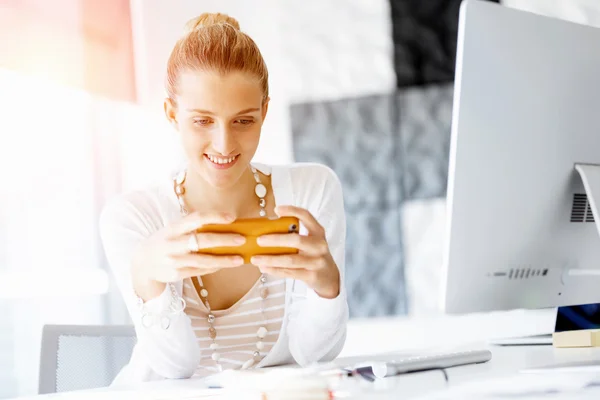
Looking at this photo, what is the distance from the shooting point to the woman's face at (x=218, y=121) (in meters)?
1.54

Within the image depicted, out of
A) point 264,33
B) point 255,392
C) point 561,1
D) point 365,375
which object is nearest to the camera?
point 255,392

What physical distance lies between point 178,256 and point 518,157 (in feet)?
1.98

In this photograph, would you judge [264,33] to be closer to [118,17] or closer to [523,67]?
[118,17]

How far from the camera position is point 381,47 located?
10.2 feet

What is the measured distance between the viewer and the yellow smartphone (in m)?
1.15

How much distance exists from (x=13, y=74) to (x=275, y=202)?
1.34m

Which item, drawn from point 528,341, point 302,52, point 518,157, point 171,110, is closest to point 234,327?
point 171,110

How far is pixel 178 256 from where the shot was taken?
1208 mm

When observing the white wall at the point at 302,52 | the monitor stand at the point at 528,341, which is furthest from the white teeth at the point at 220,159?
the white wall at the point at 302,52

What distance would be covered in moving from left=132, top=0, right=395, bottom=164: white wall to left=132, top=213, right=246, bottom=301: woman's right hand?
183 cm

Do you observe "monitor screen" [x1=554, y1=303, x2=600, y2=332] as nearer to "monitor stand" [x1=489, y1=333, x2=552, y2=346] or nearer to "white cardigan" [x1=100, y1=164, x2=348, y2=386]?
"monitor stand" [x1=489, y1=333, x2=552, y2=346]

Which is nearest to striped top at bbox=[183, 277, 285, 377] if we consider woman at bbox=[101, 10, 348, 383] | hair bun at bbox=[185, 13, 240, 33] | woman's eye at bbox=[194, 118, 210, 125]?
woman at bbox=[101, 10, 348, 383]

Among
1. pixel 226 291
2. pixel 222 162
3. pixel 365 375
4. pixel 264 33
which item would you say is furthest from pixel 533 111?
pixel 264 33

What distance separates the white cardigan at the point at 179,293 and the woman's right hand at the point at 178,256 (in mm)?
54
